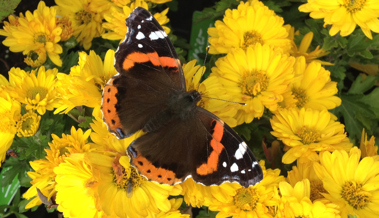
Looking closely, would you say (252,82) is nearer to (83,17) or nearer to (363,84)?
(363,84)

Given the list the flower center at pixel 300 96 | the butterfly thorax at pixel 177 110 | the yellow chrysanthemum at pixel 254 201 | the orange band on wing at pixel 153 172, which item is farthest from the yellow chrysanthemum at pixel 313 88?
the orange band on wing at pixel 153 172

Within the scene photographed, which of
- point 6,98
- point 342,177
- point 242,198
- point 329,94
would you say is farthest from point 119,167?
point 329,94

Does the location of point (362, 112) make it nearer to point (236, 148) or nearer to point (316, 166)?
point (316, 166)

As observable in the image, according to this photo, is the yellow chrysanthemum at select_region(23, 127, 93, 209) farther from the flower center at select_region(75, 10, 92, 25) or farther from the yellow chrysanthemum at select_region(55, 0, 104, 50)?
the flower center at select_region(75, 10, 92, 25)

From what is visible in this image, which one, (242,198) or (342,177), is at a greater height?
(342,177)

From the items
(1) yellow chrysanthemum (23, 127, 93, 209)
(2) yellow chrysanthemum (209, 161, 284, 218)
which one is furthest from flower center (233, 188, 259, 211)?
(1) yellow chrysanthemum (23, 127, 93, 209)

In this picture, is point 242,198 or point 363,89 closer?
point 242,198
